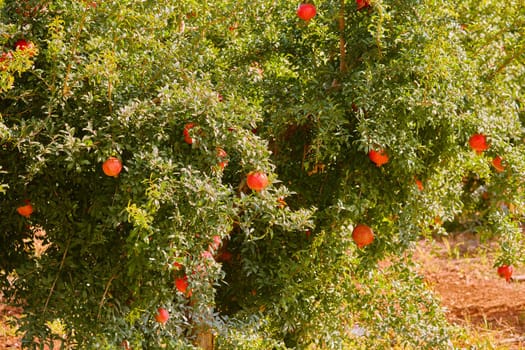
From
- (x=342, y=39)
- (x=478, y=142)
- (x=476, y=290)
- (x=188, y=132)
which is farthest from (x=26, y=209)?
(x=476, y=290)

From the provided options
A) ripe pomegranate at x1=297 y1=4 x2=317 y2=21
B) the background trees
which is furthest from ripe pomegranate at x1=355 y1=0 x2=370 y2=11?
ripe pomegranate at x1=297 y1=4 x2=317 y2=21

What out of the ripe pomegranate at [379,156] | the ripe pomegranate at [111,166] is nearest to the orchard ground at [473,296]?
the ripe pomegranate at [379,156]

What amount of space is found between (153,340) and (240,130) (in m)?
0.91

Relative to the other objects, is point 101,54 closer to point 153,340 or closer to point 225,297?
point 153,340

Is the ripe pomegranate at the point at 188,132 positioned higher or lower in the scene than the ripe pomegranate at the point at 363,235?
higher

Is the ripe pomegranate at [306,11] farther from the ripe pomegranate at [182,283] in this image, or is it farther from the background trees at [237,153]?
the ripe pomegranate at [182,283]

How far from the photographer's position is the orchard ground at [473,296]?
4.77 metres

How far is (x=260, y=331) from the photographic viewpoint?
3.18m

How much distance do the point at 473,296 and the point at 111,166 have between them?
410cm

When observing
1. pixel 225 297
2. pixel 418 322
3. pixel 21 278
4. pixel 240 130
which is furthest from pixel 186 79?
pixel 418 322

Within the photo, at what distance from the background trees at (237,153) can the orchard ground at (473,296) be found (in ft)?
2.93

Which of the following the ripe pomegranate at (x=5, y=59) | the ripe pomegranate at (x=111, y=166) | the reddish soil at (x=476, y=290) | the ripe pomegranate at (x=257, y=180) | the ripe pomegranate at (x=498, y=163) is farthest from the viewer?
the reddish soil at (x=476, y=290)

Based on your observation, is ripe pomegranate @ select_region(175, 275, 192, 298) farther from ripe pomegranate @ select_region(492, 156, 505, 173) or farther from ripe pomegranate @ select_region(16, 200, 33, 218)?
ripe pomegranate @ select_region(492, 156, 505, 173)

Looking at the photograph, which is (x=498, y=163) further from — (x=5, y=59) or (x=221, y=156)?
(x=5, y=59)
